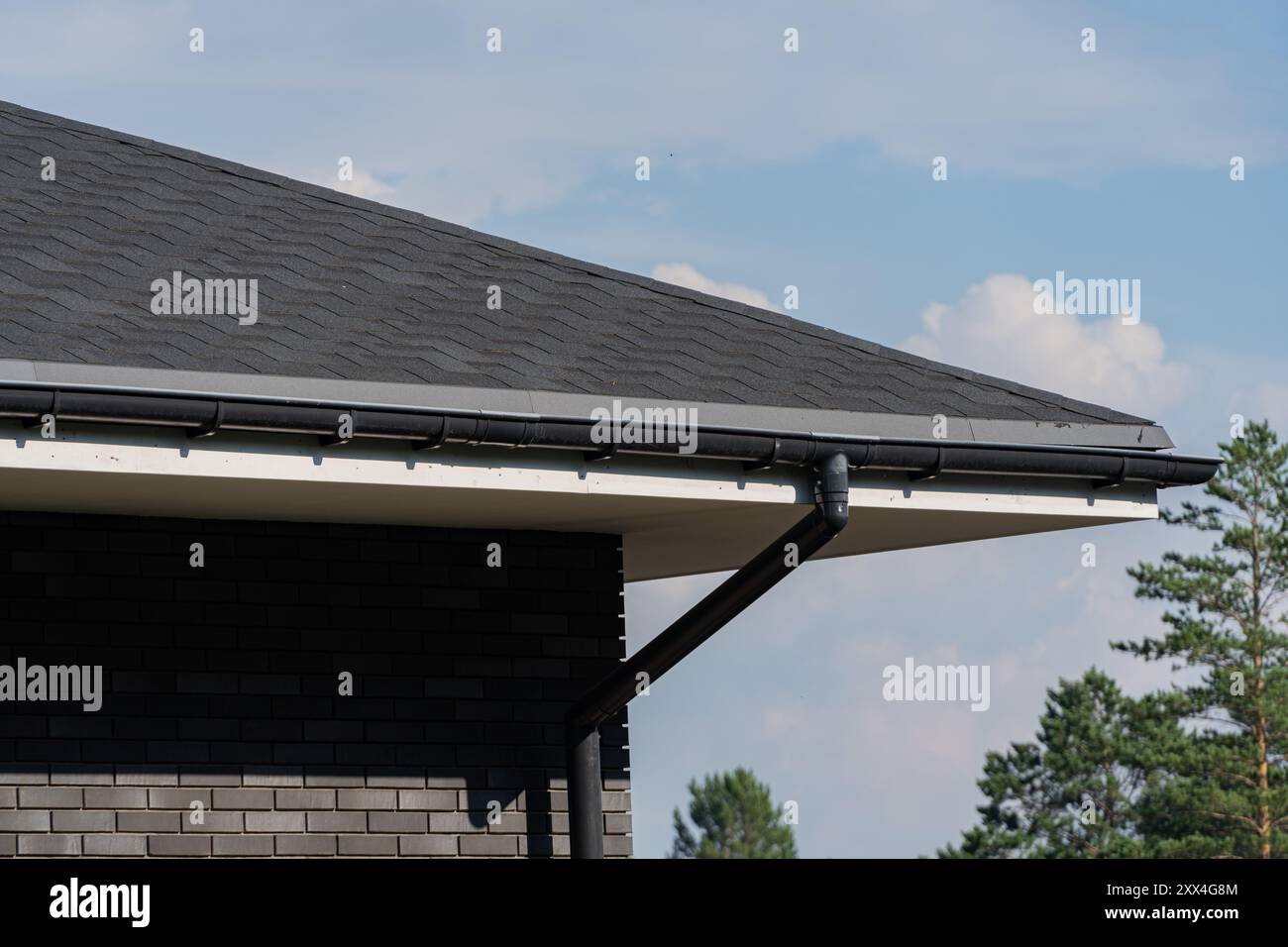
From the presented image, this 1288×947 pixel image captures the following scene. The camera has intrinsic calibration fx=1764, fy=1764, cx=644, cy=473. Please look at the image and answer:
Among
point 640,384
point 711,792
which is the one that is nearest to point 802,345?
point 640,384

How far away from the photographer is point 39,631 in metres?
6.60

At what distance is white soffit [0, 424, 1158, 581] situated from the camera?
5.80 m

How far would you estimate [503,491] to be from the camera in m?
6.34

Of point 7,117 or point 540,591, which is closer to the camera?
point 540,591

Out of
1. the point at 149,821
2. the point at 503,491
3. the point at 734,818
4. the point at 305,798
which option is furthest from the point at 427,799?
the point at 734,818

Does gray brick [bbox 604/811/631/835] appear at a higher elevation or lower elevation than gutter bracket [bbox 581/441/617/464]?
lower

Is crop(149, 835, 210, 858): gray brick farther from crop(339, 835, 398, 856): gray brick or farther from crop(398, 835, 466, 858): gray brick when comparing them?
crop(398, 835, 466, 858): gray brick

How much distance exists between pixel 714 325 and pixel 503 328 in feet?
3.63

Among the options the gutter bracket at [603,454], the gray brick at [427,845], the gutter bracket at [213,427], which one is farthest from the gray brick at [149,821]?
the gutter bracket at [603,454]

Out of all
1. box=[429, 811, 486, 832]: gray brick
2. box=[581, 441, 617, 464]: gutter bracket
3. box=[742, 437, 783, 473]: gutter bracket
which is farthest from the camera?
box=[429, 811, 486, 832]: gray brick

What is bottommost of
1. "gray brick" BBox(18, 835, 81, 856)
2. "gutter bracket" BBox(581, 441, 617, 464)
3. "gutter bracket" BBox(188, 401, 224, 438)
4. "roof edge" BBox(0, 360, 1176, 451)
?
"gray brick" BBox(18, 835, 81, 856)

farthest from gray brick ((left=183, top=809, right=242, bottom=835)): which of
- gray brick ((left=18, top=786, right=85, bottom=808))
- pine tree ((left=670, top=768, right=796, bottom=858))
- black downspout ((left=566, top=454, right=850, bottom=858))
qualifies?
pine tree ((left=670, top=768, right=796, bottom=858))

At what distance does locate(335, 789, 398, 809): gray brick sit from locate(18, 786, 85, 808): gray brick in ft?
3.31

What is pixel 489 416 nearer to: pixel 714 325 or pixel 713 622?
pixel 713 622
